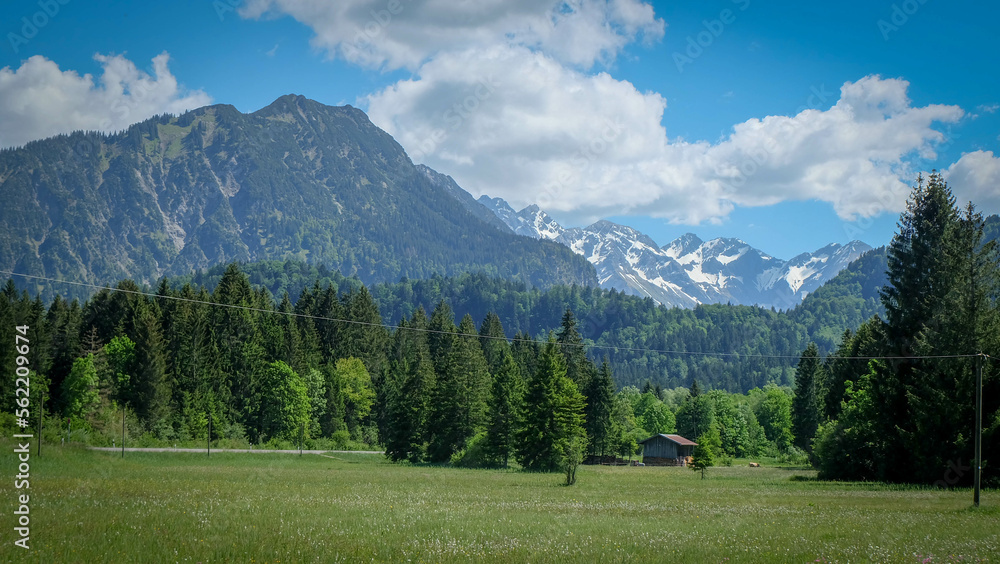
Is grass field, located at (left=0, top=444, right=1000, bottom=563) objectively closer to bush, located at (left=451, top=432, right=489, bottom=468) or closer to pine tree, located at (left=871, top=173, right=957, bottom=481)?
pine tree, located at (left=871, top=173, right=957, bottom=481)

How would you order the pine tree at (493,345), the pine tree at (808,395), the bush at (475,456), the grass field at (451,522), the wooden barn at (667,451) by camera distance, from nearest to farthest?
the grass field at (451,522) → the bush at (475,456) → the pine tree at (808,395) → the pine tree at (493,345) → the wooden barn at (667,451)

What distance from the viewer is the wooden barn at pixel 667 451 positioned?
114 m

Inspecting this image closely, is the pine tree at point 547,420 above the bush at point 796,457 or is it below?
above

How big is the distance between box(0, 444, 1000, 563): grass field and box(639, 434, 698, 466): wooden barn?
75.7 meters

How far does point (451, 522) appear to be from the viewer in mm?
23000

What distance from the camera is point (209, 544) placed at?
17.4 m

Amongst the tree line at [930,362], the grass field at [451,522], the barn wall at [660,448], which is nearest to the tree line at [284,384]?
the grass field at [451,522]

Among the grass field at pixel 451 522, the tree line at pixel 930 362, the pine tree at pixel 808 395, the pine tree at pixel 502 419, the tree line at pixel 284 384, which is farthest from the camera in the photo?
the pine tree at pixel 808 395

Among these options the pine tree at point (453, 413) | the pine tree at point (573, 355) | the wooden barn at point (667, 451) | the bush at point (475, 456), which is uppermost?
the pine tree at point (573, 355)

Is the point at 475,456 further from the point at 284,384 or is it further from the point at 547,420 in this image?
the point at 284,384

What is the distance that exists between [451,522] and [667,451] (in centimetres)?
10088

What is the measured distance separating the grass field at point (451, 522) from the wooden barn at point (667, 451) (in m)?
75.7

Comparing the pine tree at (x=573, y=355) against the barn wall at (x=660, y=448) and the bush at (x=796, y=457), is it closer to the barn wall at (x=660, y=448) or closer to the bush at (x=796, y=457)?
the barn wall at (x=660, y=448)

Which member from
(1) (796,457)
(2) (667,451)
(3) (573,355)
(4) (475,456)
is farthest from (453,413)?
(2) (667,451)
